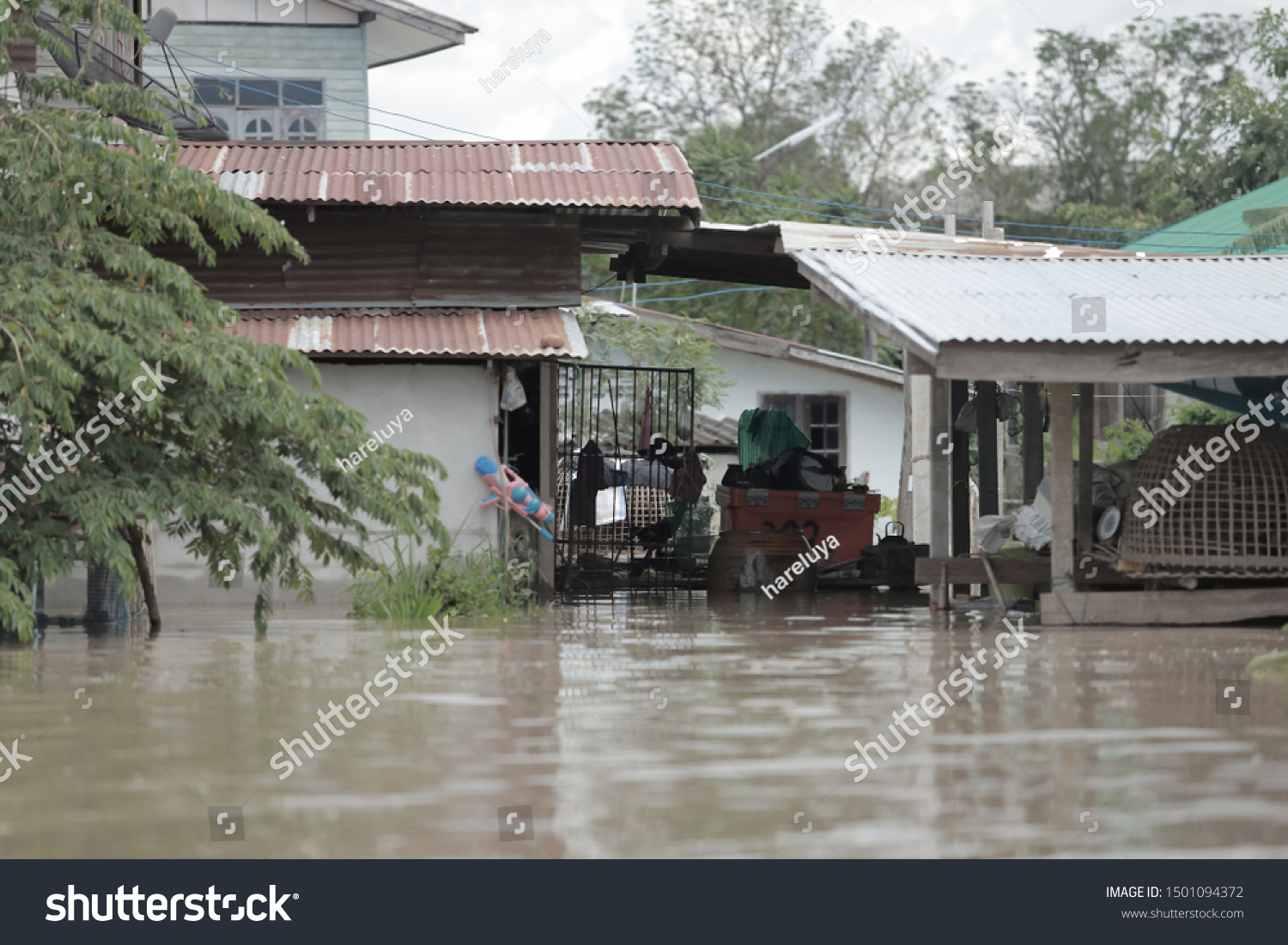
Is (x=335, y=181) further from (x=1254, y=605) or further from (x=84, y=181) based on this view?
(x=1254, y=605)

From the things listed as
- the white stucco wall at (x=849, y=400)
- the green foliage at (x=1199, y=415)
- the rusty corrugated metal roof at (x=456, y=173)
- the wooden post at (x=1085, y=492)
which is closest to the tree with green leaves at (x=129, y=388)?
the rusty corrugated metal roof at (x=456, y=173)

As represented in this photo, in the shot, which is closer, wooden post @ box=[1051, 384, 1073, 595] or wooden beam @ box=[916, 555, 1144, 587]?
wooden post @ box=[1051, 384, 1073, 595]

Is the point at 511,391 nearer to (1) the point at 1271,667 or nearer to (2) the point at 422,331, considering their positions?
(2) the point at 422,331

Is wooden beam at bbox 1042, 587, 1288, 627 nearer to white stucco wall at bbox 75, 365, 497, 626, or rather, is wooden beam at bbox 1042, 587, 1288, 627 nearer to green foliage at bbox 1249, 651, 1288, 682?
green foliage at bbox 1249, 651, 1288, 682

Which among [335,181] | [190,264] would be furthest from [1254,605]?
[190,264]

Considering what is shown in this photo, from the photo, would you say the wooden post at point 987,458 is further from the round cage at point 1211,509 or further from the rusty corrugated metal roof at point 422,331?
the rusty corrugated metal roof at point 422,331

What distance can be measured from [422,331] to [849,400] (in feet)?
53.8

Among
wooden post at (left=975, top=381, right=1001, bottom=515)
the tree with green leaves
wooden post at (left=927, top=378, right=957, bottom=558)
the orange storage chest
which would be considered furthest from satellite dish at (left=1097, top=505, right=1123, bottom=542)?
the tree with green leaves

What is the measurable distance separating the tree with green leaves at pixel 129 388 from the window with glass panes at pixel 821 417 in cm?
1891

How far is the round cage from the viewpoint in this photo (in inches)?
471

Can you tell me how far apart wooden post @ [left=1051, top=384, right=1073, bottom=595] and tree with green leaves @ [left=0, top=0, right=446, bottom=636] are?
5166 millimetres

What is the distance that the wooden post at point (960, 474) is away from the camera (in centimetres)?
1581

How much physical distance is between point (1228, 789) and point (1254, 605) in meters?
6.95

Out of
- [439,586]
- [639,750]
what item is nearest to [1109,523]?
[439,586]
